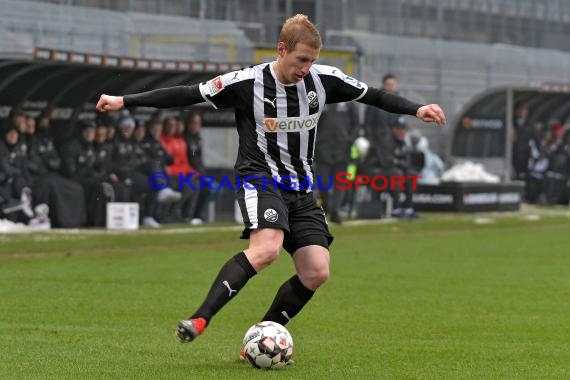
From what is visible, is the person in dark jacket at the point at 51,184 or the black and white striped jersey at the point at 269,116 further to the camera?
the person in dark jacket at the point at 51,184

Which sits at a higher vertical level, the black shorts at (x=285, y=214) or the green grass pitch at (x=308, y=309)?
the black shorts at (x=285, y=214)

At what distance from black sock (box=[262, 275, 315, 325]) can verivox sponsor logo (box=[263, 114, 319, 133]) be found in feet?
3.11

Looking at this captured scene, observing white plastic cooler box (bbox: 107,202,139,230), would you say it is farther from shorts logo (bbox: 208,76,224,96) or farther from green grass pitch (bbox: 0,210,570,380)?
shorts logo (bbox: 208,76,224,96)

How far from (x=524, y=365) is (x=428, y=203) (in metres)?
20.2

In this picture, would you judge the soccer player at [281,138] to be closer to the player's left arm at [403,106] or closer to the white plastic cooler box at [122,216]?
the player's left arm at [403,106]

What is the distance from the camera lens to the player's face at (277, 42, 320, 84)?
300 inches

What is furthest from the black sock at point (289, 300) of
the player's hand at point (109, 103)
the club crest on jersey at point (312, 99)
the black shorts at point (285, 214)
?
the player's hand at point (109, 103)

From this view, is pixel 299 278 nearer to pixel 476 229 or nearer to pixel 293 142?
pixel 293 142

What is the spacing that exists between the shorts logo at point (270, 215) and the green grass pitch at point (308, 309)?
894 mm

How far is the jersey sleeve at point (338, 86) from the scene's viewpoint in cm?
822

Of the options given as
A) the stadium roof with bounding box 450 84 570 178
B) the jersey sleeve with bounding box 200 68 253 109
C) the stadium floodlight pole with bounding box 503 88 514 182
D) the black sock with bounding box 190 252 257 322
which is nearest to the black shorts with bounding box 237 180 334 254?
the black sock with bounding box 190 252 257 322

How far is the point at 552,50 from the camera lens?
117ft

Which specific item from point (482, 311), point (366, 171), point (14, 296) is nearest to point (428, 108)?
point (482, 311)

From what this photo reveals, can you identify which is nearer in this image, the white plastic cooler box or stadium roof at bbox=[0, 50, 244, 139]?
stadium roof at bbox=[0, 50, 244, 139]
